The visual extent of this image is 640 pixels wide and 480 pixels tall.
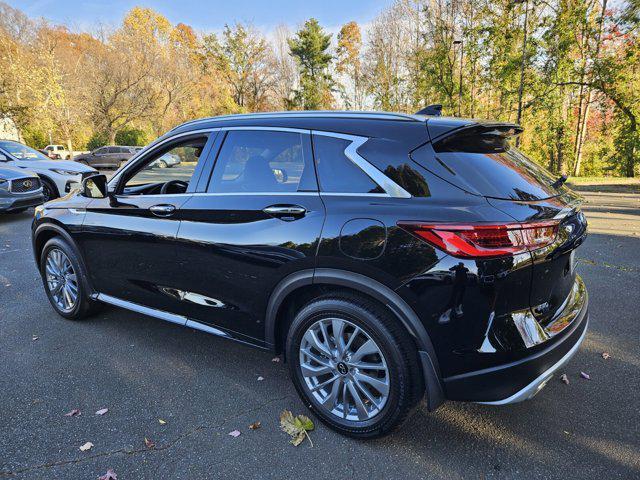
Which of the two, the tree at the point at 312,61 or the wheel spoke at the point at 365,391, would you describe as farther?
the tree at the point at 312,61

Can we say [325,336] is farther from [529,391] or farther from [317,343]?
[529,391]

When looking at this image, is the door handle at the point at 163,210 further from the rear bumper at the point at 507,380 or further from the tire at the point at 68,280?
the rear bumper at the point at 507,380

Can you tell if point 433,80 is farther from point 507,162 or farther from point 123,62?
point 123,62

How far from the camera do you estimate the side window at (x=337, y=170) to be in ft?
7.22

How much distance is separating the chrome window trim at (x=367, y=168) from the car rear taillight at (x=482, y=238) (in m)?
0.25

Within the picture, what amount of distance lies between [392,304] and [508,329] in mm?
542

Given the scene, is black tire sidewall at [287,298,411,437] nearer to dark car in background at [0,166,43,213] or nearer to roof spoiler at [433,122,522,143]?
roof spoiler at [433,122,522,143]

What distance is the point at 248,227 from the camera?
252 cm

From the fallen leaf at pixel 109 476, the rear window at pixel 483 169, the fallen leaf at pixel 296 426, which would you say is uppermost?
the rear window at pixel 483 169

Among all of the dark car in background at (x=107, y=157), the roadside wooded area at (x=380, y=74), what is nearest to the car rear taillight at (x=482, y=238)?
the roadside wooded area at (x=380, y=74)

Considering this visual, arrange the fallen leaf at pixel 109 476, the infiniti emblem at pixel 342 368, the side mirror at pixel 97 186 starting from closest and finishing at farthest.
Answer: the fallen leaf at pixel 109 476, the infiniti emblem at pixel 342 368, the side mirror at pixel 97 186

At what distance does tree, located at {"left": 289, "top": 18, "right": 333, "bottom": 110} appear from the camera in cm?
4025

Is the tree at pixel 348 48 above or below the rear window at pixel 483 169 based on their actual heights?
above

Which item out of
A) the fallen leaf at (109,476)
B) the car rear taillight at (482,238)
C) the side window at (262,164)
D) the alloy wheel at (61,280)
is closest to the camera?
A: the car rear taillight at (482,238)
